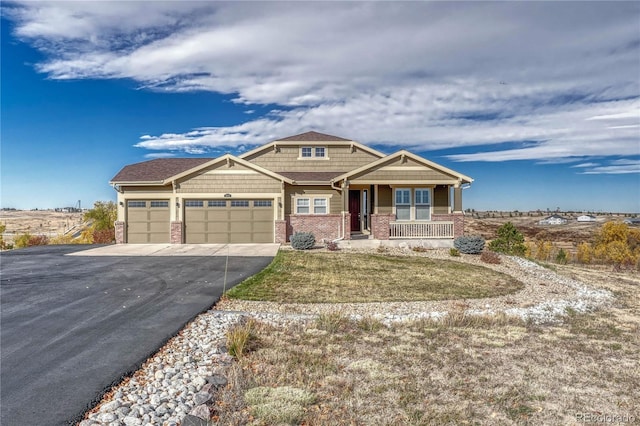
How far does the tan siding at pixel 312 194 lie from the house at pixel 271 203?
0.06 meters

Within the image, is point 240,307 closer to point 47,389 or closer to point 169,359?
point 169,359

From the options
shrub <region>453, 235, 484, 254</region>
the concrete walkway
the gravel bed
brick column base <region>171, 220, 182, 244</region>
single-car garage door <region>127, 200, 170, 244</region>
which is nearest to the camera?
A: the gravel bed

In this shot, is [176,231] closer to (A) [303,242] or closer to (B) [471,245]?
(A) [303,242]

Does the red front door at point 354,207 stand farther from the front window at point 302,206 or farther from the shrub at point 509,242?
the shrub at point 509,242

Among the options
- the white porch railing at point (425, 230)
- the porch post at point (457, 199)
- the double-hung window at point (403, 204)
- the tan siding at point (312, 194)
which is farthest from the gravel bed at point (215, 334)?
the tan siding at point (312, 194)

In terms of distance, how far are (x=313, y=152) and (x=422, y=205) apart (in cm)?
733

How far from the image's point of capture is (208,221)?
20.4 m

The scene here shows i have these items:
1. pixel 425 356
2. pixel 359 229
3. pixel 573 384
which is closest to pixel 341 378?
pixel 425 356

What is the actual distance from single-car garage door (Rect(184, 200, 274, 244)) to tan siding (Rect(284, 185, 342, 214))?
103 cm

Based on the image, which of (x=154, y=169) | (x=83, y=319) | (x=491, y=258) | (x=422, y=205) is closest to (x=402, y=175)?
(x=422, y=205)

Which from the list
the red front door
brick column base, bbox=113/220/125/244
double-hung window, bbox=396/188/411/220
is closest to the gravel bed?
double-hung window, bbox=396/188/411/220

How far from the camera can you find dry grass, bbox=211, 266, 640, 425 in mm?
4258

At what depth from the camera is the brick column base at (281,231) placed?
20250mm

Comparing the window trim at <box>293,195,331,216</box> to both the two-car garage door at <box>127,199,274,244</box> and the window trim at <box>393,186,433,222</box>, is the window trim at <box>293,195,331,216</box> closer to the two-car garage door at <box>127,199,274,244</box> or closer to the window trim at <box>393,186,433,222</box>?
the two-car garage door at <box>127,199,274,244</box>
